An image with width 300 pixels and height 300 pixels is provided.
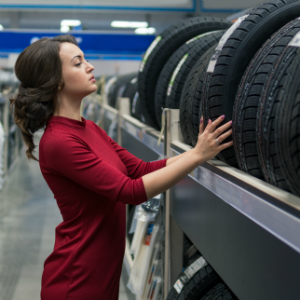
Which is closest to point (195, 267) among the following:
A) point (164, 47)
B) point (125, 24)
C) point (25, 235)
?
point (164, 47)

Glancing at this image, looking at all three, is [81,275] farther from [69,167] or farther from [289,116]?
[289,116]

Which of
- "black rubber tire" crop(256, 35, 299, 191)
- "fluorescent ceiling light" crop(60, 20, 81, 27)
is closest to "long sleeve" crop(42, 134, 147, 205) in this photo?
"black rubber tire" crop(256, 35, 299, 191)

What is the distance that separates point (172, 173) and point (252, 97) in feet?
1.05

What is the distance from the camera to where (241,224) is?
92 centimetres

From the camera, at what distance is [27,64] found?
130 cm

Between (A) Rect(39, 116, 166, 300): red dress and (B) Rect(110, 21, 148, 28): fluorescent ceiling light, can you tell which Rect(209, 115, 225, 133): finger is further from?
(B) Rect(110, 21, 148, 28): fluorescent ceiling light

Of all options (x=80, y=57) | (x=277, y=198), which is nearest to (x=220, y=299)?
(x=277, y=198)

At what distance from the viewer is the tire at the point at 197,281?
4.49ft

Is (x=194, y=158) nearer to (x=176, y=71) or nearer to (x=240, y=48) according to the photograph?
(x=240, y=48)

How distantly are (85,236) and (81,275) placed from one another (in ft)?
0.44

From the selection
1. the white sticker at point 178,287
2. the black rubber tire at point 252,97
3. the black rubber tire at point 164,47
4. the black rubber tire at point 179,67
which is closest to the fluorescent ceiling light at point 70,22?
the black rubber tire at point 164,47

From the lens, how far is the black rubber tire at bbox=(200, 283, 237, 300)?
1.29m

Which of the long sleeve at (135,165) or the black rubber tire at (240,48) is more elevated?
the black rubber tire at (240,48)

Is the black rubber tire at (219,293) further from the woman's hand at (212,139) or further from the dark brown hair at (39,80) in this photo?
the dark brown hair at (39,80)
